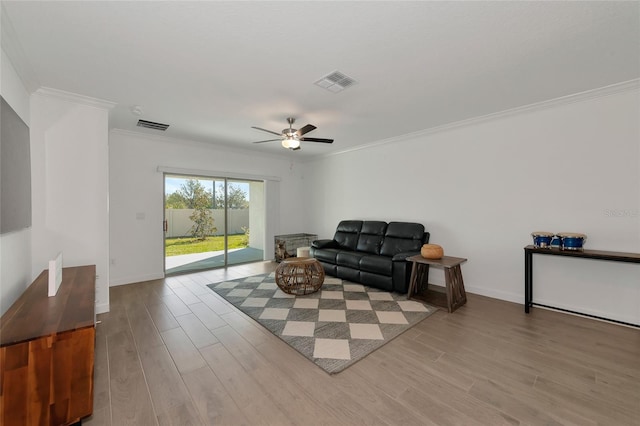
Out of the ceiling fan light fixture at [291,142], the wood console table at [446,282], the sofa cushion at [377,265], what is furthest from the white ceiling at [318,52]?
the sofa cushion at [377,265]

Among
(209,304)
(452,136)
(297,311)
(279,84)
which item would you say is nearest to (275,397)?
(297,311)

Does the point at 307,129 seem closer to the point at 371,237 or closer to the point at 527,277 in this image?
the point at 371,237

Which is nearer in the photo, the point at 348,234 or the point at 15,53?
the point at 15,53

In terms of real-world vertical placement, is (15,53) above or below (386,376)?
above

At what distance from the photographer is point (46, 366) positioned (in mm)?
1501

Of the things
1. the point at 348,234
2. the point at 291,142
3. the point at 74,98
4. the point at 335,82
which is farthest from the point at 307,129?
the point at 74,98

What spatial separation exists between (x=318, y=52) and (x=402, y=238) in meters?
3.29

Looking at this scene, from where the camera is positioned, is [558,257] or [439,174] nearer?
[558,257]

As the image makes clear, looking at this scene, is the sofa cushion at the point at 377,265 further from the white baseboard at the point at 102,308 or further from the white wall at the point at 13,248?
the white wall at the point at 13,248

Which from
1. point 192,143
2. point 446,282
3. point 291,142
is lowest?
point 446,282

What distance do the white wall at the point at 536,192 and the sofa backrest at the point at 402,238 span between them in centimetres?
29

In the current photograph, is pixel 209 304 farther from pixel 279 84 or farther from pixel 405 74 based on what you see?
pixel 405 74

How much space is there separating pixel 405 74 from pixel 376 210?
3.08m

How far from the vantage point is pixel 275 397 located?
1.85m
